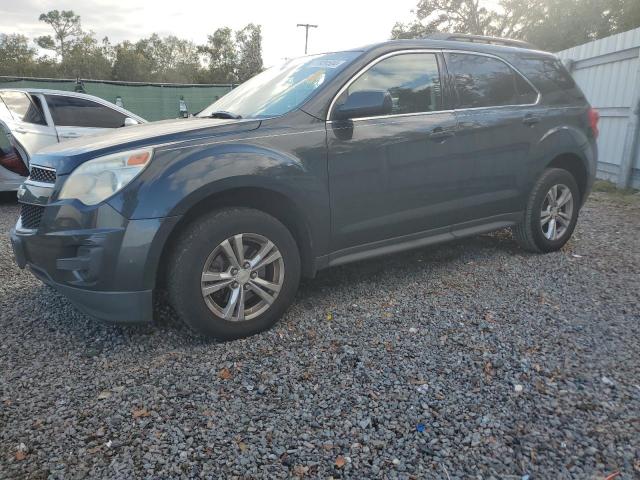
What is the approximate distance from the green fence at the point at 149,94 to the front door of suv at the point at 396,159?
12.9 metres

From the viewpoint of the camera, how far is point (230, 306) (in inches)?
116

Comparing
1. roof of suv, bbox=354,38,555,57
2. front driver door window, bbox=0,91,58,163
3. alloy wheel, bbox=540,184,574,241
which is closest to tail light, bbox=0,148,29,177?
front driver door window, bbox=0,91,58,163

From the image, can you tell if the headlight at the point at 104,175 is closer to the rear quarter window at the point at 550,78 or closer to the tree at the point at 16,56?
the rear quarter window at the point at 550,78

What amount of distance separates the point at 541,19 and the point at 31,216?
38.2 m

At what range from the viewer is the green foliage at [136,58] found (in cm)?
5916

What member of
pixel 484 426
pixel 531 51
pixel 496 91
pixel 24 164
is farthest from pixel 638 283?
pixel 24 164

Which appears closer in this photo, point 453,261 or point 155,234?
point 155,234

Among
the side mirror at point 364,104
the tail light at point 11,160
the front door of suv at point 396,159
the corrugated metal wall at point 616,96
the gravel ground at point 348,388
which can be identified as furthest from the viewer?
the corrugated metal wall at point 616,96

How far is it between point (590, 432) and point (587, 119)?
3444 millimetres

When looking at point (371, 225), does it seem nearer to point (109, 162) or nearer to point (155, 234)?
point (155, 234)

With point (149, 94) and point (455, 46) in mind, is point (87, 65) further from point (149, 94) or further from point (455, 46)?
point (455, 46)

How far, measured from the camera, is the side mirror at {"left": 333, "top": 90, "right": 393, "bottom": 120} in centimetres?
314

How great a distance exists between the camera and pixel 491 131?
4.00m

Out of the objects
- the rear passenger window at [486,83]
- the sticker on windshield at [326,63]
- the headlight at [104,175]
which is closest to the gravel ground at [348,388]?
the headlight at [104,175]
